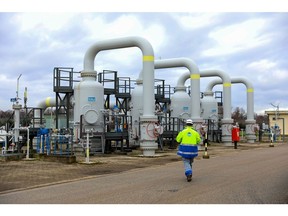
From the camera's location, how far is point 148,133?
20812mm

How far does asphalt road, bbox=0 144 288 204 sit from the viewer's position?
8.34 meters

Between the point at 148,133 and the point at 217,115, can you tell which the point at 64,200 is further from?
the point at 217,115

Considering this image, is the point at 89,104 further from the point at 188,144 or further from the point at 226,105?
the point at 226,105

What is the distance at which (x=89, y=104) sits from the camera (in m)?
22.7

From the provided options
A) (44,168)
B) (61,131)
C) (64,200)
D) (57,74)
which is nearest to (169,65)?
(57,74)

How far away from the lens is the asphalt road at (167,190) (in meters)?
8.34

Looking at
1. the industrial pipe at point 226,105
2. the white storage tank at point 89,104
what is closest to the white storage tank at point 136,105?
the white storage tank at point 89,104

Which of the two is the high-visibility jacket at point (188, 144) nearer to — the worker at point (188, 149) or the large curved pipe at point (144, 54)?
the worker at point (188, 149)

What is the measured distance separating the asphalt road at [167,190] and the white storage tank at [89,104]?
376 inches

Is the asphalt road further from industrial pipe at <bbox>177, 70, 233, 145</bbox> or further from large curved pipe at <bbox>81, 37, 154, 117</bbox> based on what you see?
industrial pipe at <bbox>177, 70, 233, 145</bbox>

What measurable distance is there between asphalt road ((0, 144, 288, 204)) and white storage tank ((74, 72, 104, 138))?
9.56 metres

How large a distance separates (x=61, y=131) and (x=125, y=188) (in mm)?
12213

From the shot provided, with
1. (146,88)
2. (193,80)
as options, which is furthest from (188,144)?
(193,80)

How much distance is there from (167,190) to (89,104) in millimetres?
13635
